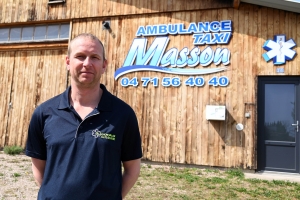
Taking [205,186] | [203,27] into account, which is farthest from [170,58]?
[205,186]

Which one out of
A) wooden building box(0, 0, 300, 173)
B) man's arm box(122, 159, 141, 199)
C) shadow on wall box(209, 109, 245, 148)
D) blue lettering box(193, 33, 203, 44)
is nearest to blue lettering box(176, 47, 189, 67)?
wooden building box(0, 0, 300, 173)

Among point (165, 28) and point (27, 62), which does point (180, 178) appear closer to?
point (165, 28)

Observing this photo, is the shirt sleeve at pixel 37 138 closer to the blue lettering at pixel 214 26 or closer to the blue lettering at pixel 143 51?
the blue lettering at pixel 143 51

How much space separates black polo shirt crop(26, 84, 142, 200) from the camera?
1.28 metres

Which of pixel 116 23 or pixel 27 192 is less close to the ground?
pixel 116 23

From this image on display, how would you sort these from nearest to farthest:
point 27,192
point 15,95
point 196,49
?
point 27,192 → point 196,49 → point 15,95

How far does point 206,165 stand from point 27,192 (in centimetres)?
421

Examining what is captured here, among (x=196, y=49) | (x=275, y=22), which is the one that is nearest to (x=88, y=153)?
(x=196, y=49)

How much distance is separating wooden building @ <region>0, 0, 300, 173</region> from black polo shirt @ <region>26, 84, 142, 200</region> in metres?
5.05

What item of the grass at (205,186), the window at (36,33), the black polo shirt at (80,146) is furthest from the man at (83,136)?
the window at (36,33)

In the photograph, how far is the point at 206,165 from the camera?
618cm

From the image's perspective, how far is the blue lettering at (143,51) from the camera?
6820 millimetres

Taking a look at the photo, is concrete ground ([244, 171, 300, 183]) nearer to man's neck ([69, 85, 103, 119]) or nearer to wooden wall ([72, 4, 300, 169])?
wooden wall ([72, 4, 300, 169])

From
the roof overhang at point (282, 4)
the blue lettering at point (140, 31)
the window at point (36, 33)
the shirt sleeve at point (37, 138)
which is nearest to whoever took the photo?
the shirt sleeve at point (37, 138)
